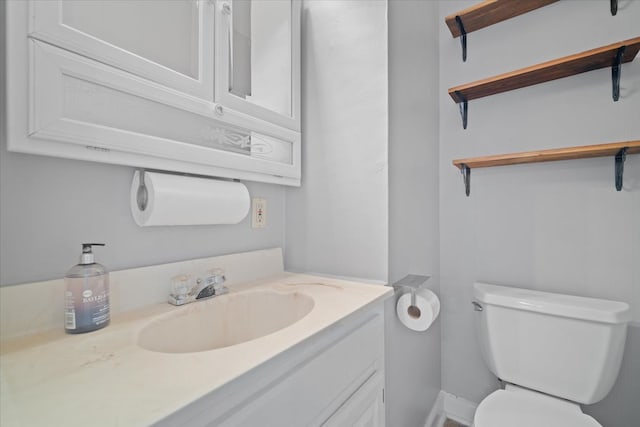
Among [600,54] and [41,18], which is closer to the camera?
[41,18]

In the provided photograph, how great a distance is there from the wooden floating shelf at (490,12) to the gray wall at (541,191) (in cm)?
7

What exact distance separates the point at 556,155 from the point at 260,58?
1.26 meters

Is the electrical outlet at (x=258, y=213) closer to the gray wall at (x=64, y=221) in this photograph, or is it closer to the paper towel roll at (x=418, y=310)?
the gray wall at (x=64, y=221)

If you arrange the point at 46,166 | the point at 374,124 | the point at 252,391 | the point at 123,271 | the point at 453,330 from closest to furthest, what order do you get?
the point at 252,391 → the point at 46,166 → the point at 123,271 → the point at 374,124 → the point at 453,330

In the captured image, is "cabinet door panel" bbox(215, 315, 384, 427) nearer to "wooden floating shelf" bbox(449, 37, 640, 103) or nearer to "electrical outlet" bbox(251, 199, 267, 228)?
"electrical outlet" bbox(251, 199, 267, 228)

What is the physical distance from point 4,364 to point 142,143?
50 cm

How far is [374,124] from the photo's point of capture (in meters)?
1.05

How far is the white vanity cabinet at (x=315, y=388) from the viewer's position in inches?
17.2

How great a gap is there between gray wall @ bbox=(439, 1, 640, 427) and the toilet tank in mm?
184

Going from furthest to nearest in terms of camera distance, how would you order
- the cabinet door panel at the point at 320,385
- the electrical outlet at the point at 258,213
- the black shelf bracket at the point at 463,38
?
the black shelf bracket at the point at 463,38
the electrical outlet at the point at 258,213
the cabinet door panel at the point at 320,385

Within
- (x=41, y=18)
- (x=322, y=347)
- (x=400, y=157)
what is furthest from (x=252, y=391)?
(x=400, y=157)

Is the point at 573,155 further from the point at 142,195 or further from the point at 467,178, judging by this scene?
the point at 142,195

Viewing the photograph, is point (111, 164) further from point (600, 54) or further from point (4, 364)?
point (600, 54)

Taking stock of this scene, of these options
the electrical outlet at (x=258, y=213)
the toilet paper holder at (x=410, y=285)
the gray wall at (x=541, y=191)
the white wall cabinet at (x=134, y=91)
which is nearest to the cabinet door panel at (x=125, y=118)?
the white wall cabinet at (x=134, y=91)
